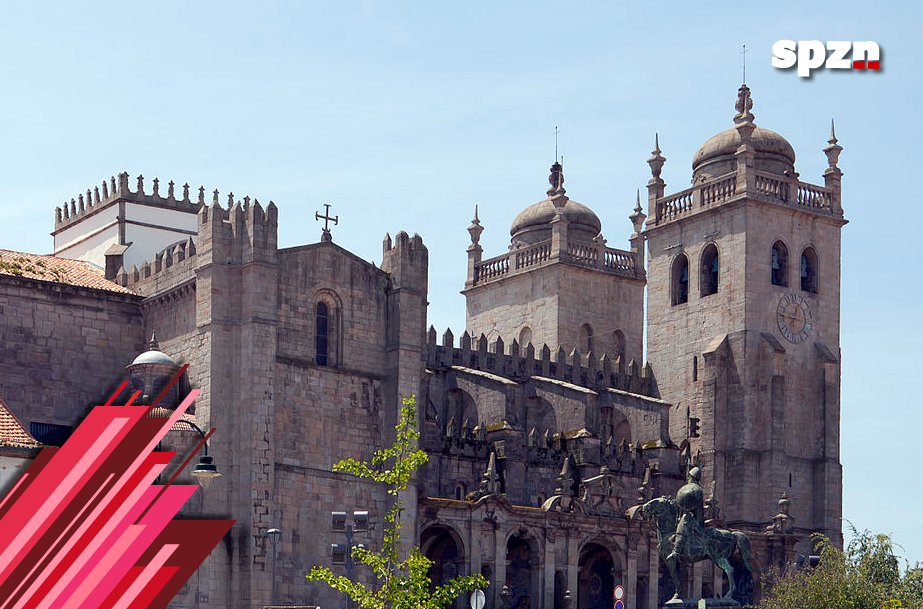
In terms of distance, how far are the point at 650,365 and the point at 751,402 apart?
25.7 ft

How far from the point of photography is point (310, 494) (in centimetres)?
6234

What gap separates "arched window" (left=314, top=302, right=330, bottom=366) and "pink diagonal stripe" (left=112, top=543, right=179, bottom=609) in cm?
4146

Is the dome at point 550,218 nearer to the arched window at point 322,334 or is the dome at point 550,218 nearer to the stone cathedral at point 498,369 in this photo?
the stone cathedral at point 498,369

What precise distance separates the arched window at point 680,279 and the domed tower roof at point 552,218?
842 cm

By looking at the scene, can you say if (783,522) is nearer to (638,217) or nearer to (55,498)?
(638,217)

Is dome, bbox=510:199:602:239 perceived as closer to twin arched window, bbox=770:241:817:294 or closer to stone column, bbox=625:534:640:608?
twin arched window, bbox=770:241:817:294

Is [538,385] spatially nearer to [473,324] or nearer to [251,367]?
[473,324]

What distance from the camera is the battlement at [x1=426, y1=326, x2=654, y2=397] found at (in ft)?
262

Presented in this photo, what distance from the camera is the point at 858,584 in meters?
52.0

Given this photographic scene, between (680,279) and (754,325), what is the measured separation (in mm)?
6597

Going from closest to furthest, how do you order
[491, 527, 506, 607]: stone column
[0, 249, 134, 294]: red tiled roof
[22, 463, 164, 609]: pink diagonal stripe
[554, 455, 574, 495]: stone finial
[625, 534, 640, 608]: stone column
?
[22, 463, 164, 609]: pink diagonal stripe, [0, 249, 134, 294]: red tiled roof, [491, 527, 506, 607]: stone column, [554, 455, 574, 495]: stone finial, [625, 534, 640, 608]: stone column

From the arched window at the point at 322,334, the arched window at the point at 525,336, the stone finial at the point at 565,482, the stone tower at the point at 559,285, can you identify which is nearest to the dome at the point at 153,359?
the arched window at the point at 322,334

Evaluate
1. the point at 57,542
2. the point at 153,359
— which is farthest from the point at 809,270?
the point at 57,542

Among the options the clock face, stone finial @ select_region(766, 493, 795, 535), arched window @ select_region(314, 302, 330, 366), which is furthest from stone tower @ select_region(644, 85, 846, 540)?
arched window @ select_region(314, 302, 330, 366)
